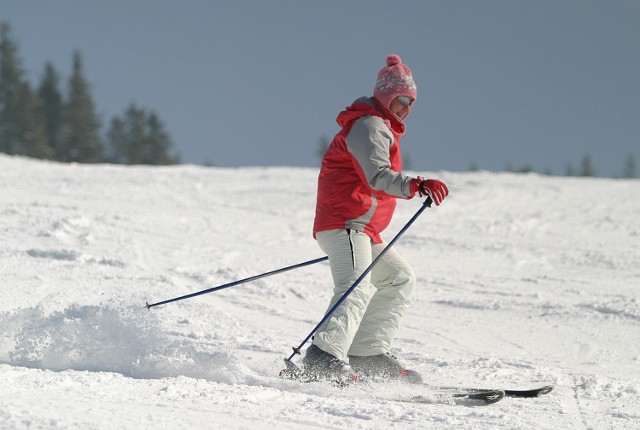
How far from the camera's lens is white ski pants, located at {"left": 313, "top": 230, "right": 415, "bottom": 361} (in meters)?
3.79

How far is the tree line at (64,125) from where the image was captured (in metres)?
51.1

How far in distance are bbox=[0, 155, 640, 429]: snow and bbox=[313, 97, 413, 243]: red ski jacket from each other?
→ 892mm

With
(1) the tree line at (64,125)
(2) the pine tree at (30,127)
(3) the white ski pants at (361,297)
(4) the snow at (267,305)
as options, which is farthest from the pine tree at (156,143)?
(3) the white ski pants at (361,297)

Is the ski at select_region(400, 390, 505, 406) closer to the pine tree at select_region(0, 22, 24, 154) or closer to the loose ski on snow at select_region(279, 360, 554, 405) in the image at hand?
the loose ski on snow at select_region(279, 360, 554, 405)

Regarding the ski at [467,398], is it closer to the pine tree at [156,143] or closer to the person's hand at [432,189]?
the person's hand at [432,189]

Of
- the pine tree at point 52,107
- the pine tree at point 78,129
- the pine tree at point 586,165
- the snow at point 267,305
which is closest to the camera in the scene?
the snow at point 267,305

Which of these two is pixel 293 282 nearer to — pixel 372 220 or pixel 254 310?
pixel 254 310

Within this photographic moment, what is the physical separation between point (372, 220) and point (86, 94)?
56.1m

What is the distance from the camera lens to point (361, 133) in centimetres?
377

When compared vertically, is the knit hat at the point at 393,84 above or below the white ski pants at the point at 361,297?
above

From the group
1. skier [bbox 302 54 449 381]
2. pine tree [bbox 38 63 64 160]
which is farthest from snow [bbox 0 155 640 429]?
pine tree [bbox 38 63 64 160]

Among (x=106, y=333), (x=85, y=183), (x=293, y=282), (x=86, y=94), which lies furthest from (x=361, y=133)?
(x=86, y=94)

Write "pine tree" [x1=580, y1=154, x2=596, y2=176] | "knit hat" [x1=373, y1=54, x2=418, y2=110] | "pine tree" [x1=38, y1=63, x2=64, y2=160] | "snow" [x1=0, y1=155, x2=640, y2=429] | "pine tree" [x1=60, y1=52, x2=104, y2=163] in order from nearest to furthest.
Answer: "snow" [x1=0, y1=155, x2=640, y2=429], "knit hat" [x1=373, y1=54, x2=418, y2=110], "pine tree" [x1=60, y1=52, x2=104, y2=163], "pine tree" [x1=38, y1=63, x2=64, y2=160], "pine tree" [x1=580, y1=154, x2=596, y2=176]

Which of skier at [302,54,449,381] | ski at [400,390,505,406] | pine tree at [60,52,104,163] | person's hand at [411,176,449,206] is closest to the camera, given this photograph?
ski at [400,390,505,406]
